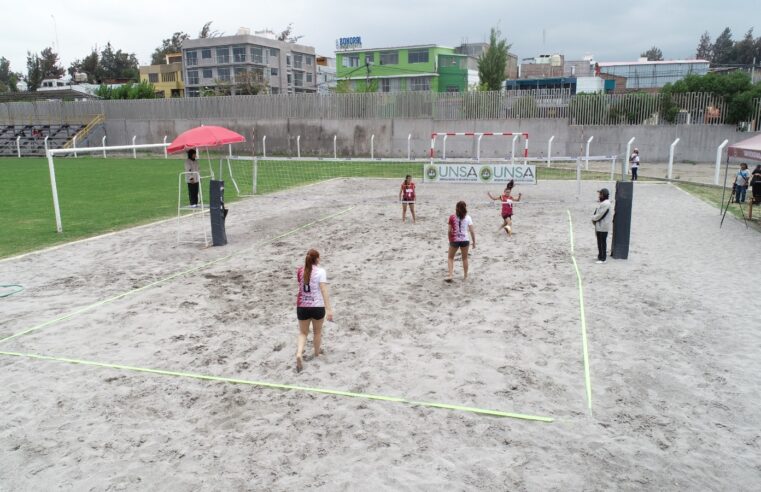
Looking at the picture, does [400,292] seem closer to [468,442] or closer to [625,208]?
[468,442]

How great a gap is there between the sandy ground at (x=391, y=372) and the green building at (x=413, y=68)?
61.0 metres

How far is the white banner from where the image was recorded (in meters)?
20.4

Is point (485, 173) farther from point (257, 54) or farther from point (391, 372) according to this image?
point (257, 54)

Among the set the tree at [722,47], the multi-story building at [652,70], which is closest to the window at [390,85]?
the multi-story building at [652,70]

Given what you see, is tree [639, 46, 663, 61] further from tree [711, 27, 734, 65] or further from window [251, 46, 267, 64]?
window [251, 46, 267, 64]

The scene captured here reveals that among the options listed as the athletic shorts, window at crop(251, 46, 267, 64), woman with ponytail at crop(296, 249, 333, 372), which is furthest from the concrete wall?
woman with ponytail at crop(296, 249, 333, 372)

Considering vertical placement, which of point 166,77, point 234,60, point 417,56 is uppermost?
point 234,60

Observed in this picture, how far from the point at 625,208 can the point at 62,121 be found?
5212 cm

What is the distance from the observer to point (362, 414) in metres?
6.02

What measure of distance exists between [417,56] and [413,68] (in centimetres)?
157

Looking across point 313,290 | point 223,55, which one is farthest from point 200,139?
point 223,55

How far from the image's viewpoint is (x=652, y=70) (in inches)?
2689

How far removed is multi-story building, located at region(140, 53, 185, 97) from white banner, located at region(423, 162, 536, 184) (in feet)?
228

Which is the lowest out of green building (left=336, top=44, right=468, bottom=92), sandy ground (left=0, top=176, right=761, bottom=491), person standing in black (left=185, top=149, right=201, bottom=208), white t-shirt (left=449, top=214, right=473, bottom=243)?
sandy ground (left=0, top=176, right=761, bottom=491)
